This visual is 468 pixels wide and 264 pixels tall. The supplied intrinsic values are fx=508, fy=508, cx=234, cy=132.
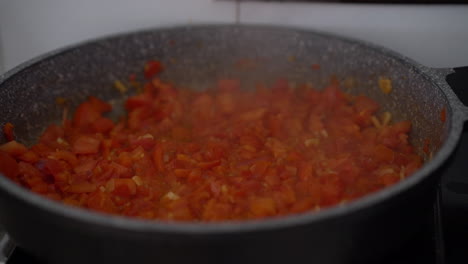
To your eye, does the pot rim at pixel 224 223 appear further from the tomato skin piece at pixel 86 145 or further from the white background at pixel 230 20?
the white background at pixel 230 20

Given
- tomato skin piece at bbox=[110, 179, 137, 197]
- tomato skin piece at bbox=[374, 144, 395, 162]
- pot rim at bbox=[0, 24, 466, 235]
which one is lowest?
tomato skin piece at bbox=[110, 179, 137, 197]

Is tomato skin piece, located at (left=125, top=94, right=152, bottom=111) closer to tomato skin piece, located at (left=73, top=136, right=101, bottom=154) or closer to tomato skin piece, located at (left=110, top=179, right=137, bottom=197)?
tomato skin piece, located at (left=73, top=136, right=101, bottom=154)

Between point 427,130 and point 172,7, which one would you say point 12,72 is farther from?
point 427,130

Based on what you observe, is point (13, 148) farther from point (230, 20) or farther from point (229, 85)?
point (230, 20)

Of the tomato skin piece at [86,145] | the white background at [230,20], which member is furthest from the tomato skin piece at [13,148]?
the white background at [230,20]

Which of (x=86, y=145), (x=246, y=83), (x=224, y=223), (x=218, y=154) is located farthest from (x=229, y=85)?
(x=224, y=223)

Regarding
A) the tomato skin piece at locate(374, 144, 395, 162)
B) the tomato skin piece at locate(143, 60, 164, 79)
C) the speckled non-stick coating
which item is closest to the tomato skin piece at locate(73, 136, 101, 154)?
the speckled non-stick coating
